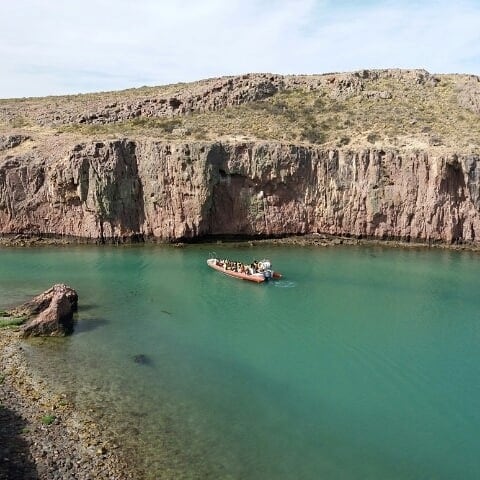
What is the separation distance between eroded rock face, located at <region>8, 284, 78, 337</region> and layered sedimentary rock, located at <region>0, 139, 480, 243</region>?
21618 mm

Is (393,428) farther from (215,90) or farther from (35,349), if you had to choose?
(215,90)

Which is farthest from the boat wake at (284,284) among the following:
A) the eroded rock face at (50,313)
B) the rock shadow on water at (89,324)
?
the eroded rock face at (50,313)

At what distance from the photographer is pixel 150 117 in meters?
62.2

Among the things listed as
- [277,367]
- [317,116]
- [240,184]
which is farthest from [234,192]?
[277,367]

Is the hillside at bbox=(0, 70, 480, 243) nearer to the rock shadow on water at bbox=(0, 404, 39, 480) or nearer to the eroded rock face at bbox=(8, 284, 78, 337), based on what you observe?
the eroded rock face at bbox=(8, 284, 78, 337)

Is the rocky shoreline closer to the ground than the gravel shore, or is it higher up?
higher up

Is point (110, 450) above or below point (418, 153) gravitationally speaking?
below

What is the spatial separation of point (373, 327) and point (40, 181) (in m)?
37.1

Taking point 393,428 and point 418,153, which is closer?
point 393,428

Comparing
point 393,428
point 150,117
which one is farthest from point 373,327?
point 150,117

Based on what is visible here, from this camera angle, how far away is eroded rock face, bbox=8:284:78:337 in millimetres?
27297

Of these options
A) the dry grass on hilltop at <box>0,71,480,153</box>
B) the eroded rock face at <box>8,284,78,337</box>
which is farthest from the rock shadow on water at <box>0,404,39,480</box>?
the dry grass on hilltop at <box>0,71,480,153</box>

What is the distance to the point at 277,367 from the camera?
24.0 metres

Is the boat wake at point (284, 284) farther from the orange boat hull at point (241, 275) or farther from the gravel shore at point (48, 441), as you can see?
the gravel shore at point (48, 441)
